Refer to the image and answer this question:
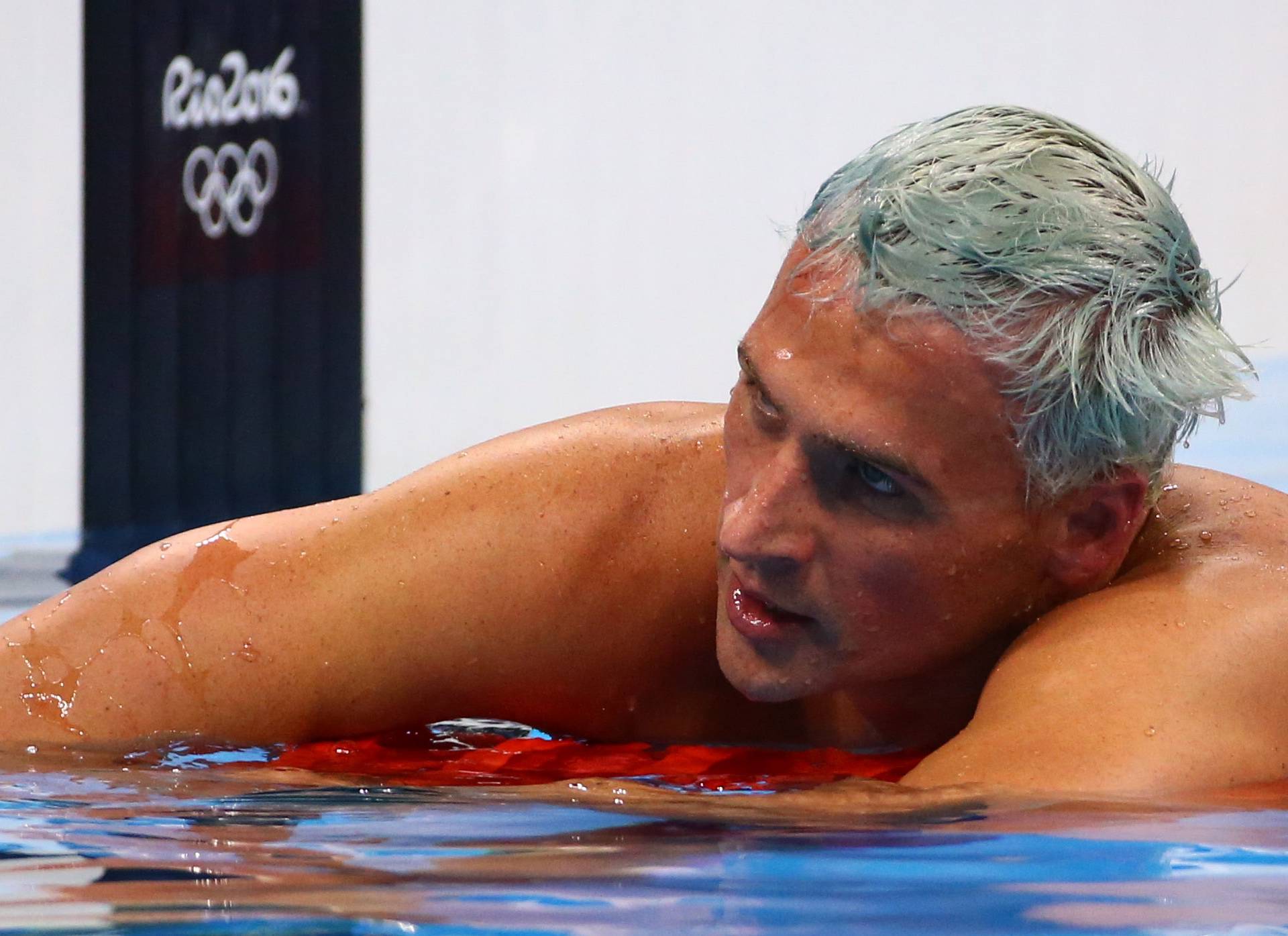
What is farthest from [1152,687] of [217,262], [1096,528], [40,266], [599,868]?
[40,266]

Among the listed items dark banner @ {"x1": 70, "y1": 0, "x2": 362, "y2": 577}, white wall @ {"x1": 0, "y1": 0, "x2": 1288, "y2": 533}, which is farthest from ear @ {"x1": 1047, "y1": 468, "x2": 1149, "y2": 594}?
dark banner @ {"x1": 70, "y1": 0, "x2": 362, "y2": 577}

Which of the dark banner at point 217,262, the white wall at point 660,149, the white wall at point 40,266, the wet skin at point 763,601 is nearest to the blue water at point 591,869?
the wet skin at point 763,601

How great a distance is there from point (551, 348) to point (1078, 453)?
110 inches

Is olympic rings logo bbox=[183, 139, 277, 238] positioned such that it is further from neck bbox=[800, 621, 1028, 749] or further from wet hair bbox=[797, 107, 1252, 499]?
wet hair bbox=[797, 107, 1252, 499]

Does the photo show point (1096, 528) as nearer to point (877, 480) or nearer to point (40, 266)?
point (877, 480)

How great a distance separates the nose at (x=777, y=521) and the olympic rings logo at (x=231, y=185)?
11.1 ft

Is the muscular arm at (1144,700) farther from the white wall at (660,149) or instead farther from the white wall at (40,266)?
the white wall at (40,266)

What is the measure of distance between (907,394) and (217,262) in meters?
3.60

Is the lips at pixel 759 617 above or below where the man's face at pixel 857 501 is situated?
below

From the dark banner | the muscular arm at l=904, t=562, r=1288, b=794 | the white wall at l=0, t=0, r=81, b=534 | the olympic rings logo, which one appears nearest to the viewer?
the muscular arm at l=904, t=562, r=1288, b=794

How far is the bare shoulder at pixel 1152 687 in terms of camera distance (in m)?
1.14

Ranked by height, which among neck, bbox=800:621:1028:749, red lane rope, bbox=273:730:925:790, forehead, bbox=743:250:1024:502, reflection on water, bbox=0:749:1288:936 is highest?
forehead, bbox=743:250:1024:502

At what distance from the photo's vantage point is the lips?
127cm

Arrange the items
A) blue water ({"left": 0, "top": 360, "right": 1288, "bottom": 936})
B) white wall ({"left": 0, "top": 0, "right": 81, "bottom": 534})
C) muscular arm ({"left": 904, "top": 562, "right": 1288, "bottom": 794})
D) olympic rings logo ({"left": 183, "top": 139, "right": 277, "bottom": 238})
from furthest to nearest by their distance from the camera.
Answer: white wall ({"left": 0, "top": 0, "right": 81, "bottom": 534}) → olympic rings logo ({"left": 183, "top": 139, "right": 277, "bottom": 238}) → muscular arm ({"left": 904, "top": 562, "right": 1288, "bottom": 794}) → blue water ({"left": 0, "top": 360, "right": 1288, "bottom": 936})
